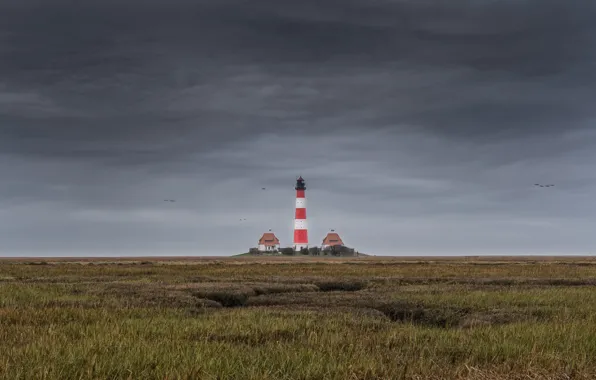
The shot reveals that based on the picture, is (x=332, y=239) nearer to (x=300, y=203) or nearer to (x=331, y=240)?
(x=331, y=240)

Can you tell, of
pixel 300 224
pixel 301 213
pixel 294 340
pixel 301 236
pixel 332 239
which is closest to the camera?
pixel 294 340

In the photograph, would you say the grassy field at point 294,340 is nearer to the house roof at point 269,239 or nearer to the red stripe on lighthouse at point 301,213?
the red stripe on lighthouse at point 301,213

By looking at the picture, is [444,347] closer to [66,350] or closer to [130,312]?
[66,350]

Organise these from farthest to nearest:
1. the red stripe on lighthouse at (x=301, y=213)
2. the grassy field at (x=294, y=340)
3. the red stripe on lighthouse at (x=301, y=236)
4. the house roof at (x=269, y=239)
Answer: the house roof at (x=269, y=239) → the red stripe on lighthouse at (x=301, y=236) → the red stripe on lighthouse at (x=301, y=213) → the grassy field at (x=294, y=340)

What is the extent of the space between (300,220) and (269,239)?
1255 inches

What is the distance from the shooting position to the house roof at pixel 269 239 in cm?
15262

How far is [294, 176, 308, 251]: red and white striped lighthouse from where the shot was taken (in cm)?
12144

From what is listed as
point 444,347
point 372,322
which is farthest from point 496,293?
point 444,347

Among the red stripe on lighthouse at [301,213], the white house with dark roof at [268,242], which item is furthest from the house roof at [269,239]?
the red stripe on lighthouse at [301,213]

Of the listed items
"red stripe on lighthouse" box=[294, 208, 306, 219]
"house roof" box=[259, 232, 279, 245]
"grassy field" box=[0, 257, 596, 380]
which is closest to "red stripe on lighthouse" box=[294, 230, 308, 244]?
"red stripe on lighthouse" box=[294, 208, 306, 219]

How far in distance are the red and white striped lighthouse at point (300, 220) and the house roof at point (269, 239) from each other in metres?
24.2

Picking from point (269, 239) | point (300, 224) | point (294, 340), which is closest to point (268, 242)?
point (269, 239)

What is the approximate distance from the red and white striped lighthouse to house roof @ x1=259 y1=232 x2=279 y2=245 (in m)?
24.2

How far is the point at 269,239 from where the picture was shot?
154m
